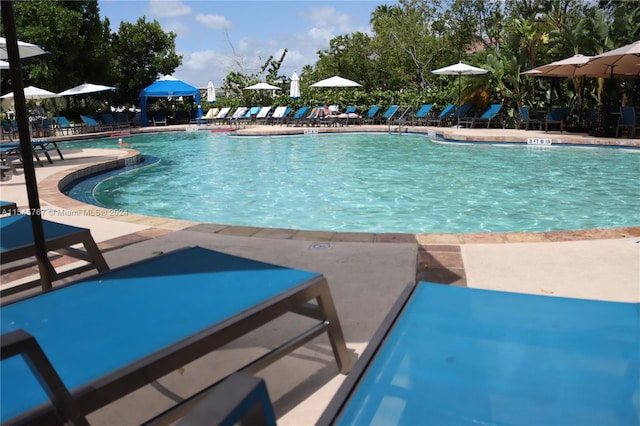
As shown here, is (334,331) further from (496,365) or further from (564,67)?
(564,67)

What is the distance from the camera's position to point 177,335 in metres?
1.45

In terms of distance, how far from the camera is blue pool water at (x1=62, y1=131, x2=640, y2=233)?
19.8 feet

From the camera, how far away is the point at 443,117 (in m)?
17.9

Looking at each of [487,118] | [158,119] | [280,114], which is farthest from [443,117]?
[158,119]

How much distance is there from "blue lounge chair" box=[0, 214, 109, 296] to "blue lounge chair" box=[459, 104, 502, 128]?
15.5 metres

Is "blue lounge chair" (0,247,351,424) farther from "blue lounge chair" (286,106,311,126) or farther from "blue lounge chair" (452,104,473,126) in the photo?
"blue lounge chair" (286,106,311,126)

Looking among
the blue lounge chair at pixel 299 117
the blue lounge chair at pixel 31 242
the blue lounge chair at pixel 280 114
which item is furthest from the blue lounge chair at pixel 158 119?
the blue lounge chair at pixel 31 242

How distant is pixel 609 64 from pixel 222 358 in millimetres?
12561

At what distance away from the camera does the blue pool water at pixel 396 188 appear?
19.8 feet

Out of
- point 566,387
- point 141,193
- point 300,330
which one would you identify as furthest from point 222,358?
point 141,193

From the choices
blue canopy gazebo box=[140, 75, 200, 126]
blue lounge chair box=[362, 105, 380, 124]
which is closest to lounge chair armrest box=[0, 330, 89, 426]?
blue lounge chair box=[362, 105, 380, 124]

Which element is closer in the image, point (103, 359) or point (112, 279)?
point (103, 359)

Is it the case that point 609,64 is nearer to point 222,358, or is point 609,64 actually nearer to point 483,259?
point 483,259

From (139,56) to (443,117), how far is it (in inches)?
668
